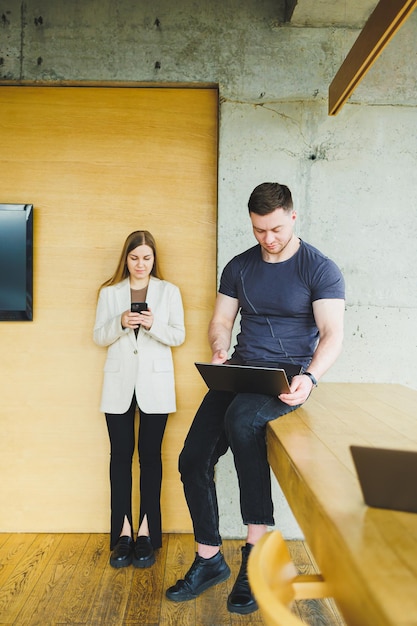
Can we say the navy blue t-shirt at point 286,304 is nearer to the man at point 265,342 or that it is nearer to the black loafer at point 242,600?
the man at point 265,342

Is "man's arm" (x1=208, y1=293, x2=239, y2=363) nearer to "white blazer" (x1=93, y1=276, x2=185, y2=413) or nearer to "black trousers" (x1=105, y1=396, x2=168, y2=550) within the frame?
"white blazer" (x1=93, y1=276, x2=185, y2=413)

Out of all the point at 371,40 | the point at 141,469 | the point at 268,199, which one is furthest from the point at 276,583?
the point at 141,469

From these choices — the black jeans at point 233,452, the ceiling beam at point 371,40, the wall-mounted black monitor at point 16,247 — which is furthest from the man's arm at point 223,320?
the wall-mounted black monitor at point 16,247

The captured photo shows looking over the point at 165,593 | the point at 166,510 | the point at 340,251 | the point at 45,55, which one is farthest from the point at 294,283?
the point at 45,55

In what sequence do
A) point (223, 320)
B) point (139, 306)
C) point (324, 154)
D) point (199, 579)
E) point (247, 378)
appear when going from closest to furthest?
point (247, 378), point (199, 579), point (223, 320), point (139, 306), point (324, 154)

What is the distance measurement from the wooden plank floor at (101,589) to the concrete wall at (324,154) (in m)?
0.59

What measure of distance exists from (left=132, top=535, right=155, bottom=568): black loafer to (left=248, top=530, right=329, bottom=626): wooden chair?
6.90 feet

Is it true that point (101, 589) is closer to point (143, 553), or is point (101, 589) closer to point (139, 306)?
point (143, 553)

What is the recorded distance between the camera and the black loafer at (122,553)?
121 inches

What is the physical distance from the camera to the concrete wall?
11.6 feet

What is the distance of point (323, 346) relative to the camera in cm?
256

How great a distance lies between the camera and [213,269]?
145 inches

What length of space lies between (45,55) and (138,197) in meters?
1.00

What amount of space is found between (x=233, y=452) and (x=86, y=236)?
6.00 ft
